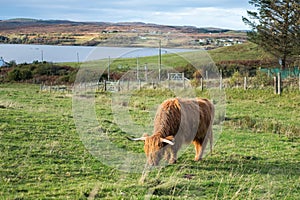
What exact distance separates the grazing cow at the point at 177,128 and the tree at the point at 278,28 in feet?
91.7

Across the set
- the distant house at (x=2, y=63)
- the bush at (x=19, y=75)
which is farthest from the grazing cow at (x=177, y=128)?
the distant house at (x=2, y=63)

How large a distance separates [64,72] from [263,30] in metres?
30.1

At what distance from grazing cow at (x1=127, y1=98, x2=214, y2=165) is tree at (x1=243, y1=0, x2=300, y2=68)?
28.0m

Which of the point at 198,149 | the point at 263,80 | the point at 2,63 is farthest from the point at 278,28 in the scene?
the point at 2,63

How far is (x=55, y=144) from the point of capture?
10109mm

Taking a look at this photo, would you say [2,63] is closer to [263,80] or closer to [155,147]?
[263,80]

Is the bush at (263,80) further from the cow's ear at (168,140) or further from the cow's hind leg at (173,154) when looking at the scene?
the cow's ear at (168,140)

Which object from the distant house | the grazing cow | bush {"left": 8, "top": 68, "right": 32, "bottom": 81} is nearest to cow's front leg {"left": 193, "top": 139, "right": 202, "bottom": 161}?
the grazing cow

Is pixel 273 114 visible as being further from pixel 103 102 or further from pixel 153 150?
pixel 153 150

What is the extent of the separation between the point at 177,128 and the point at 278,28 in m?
30.5

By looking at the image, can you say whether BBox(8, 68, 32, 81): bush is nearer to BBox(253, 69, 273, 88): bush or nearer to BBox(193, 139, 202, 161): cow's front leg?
BBox(253, 69, 273, 88): bush

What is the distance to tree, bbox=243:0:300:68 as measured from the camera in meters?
35.4

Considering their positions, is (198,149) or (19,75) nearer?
(198,149)

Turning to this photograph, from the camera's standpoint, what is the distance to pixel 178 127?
8.77m
